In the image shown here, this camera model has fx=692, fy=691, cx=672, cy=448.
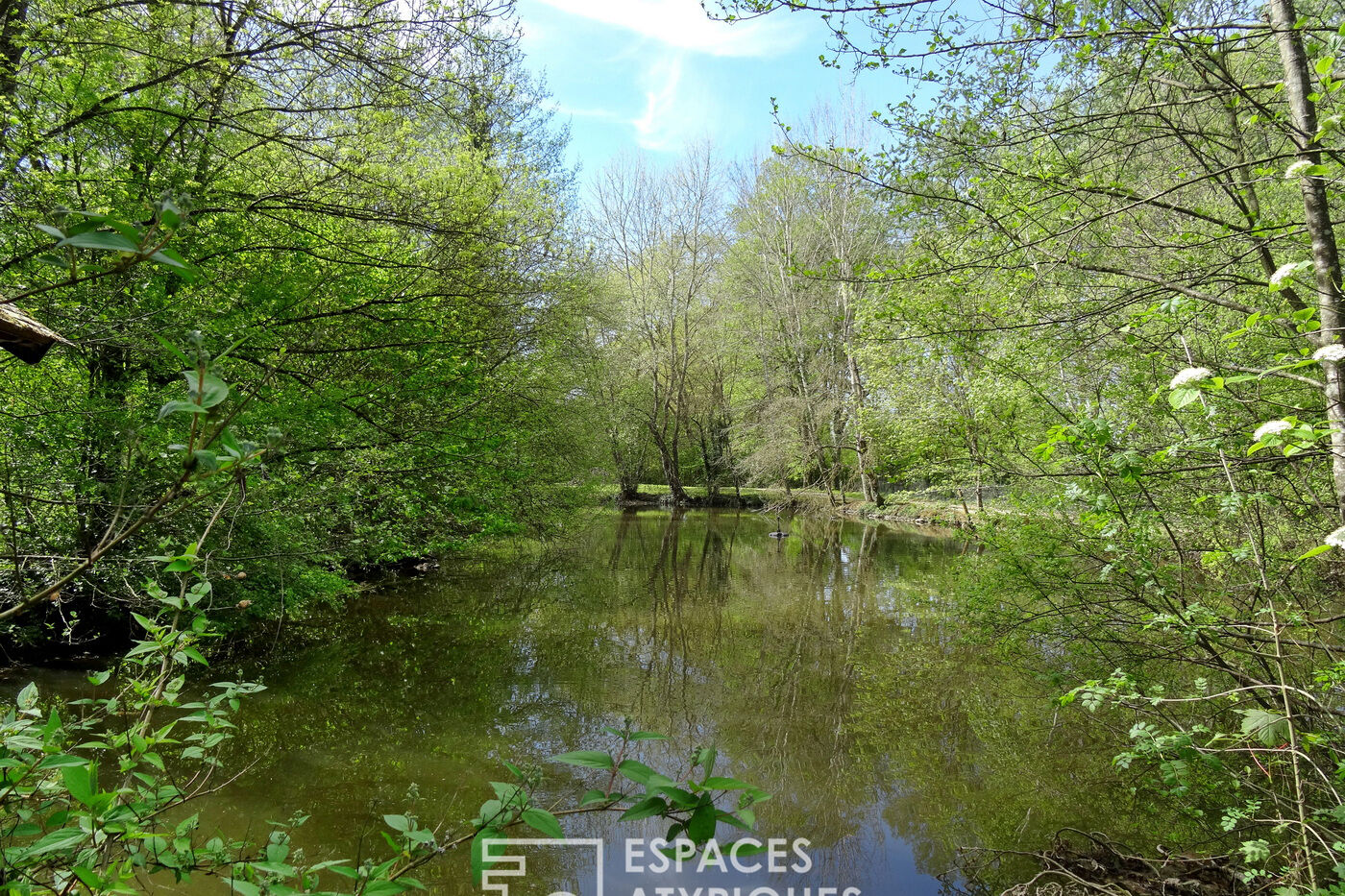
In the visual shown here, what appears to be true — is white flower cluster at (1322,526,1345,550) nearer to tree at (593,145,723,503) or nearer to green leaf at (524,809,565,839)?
green leaf at (524,809,565,839)

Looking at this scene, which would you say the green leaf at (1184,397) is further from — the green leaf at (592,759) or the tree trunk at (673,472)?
the tree trunk at (673,472)

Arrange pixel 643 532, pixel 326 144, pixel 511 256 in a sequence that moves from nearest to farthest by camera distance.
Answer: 1. pixel 326 144
2. pixel 511 256
3. pixel 643 532

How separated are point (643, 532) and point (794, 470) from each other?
7.49 m

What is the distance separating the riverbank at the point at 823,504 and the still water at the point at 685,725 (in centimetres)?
747

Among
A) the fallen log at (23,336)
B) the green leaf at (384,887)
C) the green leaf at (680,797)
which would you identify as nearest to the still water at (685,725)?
the green leaf at (384,887)

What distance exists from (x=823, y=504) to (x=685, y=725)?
65.1 feet

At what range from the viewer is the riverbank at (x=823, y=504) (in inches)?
794

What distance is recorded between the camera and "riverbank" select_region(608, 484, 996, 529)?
20156 millimetres

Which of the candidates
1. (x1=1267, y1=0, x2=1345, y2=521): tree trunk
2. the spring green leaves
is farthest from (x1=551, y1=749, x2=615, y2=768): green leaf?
(x1=1267, y1=0, x2=1345, y2=521): tree trunk

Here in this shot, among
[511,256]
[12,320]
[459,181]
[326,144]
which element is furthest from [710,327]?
[12,320]

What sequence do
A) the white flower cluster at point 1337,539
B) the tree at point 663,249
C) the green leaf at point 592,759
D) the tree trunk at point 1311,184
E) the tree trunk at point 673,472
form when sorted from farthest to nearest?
the tree trunk at point 673,472 < the tree at point 663,249 < the tree trunk at point 1311,184 < the white flower cluster at point 1337,539 < the green leaf at point 592,759

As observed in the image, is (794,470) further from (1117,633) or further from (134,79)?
(134,79)

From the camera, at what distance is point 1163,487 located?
187 inches

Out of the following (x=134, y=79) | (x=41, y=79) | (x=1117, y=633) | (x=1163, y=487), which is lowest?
(x=1117, y=633)
